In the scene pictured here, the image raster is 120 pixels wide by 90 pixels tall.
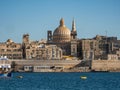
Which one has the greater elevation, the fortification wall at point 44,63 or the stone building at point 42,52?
the stone building at point 42,52

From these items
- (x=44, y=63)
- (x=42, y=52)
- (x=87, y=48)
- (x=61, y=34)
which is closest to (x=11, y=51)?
(x=42, y=52)

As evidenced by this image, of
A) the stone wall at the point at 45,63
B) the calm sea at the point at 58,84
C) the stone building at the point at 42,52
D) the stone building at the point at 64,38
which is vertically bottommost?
the calm sea at the point at 58,84

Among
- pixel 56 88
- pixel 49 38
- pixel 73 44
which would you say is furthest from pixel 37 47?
pixel 56 88

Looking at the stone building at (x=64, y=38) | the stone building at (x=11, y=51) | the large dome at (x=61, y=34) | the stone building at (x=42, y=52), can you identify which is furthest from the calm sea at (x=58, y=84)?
the large dome at (x=61, y=34)

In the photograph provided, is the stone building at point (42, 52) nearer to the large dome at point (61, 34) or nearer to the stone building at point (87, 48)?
the stone building at point (87, 48)

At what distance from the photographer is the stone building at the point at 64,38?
14938cm

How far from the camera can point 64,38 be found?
159 m

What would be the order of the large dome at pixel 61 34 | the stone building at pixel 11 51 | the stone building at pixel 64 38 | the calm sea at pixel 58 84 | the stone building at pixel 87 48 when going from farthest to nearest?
the large dome at pixel 61 34 < the stone building at pixel 64 38 < the stone building at pixel 87 48 < the stone building at pixel 11 51 < the calm sea at pixel 58 84

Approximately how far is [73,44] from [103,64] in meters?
17.7

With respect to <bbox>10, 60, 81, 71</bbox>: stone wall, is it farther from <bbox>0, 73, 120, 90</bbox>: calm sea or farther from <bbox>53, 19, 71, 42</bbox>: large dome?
<bbox>0, 73, 120, 90</bbox>: calm sea

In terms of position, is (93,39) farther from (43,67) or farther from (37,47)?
(43,67)

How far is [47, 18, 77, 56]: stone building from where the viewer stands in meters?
149

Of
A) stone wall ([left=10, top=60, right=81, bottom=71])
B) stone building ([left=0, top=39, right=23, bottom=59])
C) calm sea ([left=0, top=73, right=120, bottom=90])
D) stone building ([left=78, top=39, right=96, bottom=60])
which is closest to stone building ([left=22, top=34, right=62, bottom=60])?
stone building ([left=0, top=39, right=23, bottom=59])

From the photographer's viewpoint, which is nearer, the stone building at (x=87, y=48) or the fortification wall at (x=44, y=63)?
the fortification wall at (x=44, y=63)
